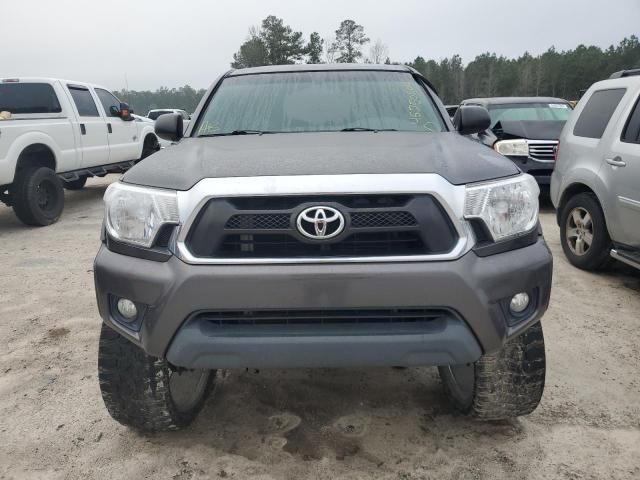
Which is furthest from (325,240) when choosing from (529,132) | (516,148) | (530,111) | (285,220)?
(530,111)

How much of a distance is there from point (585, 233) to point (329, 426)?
3.58m

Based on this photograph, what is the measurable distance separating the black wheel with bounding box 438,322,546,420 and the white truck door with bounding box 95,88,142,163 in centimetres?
853

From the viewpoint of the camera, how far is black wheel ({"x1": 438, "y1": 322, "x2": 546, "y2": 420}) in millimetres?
2270

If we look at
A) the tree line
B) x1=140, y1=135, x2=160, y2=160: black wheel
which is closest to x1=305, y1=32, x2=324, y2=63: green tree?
the tree line

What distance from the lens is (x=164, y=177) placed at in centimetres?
212

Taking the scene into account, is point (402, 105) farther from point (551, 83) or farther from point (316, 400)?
point (551, 83)

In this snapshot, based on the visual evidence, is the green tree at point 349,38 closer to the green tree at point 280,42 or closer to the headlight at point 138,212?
the green tree at point 280,42

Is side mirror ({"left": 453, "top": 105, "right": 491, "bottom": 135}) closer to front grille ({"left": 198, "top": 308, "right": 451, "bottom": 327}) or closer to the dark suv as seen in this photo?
front grille ({"left": 198, "top": 308, "right": 451, "bottom": 327})

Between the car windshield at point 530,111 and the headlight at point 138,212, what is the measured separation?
8312mm

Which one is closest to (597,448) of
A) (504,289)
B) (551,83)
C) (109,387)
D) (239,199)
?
(504,289)

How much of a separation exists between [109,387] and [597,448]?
2227mm

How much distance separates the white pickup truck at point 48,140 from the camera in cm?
697

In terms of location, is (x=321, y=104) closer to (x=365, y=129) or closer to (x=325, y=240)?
(x=365, y=129)

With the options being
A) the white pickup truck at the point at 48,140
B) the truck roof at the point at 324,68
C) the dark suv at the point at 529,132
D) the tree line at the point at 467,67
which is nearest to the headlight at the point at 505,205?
the truck roof at the point at 324,68
